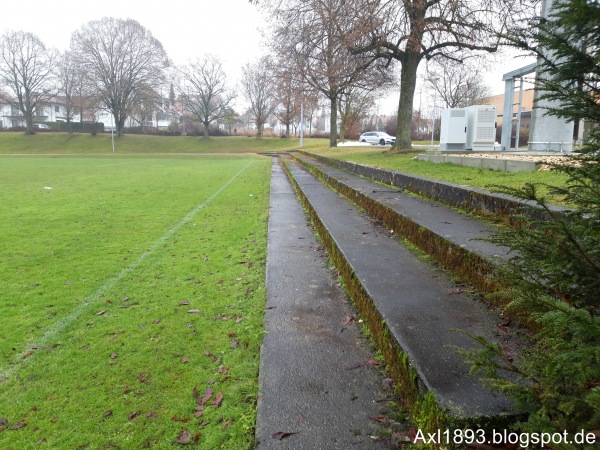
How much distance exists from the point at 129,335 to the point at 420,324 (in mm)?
2127

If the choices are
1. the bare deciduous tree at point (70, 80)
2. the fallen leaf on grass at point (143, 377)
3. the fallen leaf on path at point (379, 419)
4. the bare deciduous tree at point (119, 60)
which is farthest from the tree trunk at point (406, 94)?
the bare deciduous tree at point (70, 80)

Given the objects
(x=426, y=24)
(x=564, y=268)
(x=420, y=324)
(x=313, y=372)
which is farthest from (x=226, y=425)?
(x=426, y=24)

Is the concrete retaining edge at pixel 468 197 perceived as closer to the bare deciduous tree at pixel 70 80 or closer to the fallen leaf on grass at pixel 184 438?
the fallen leaf on grass at pixel 184 438

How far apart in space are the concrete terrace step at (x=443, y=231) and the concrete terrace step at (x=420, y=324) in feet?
0.56

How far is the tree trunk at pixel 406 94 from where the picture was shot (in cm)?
1628

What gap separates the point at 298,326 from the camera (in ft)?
9.14

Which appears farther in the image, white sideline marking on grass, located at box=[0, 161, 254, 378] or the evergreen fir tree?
white sideline marking on grass, located at box=[0, 161, 254, 378]

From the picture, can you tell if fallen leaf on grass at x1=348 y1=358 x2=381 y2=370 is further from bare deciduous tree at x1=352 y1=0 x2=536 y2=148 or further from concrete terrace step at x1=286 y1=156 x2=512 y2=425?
bare deciduous tree at x1=352 y1=0 x2=536 y2=148

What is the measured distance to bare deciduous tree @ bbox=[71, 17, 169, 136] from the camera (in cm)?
5016

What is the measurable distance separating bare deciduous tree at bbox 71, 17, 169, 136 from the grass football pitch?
52417 mm

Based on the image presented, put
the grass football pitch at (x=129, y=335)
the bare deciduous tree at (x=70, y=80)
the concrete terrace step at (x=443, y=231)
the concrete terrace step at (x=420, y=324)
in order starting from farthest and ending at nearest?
the bare deciduous tree at (x=70, y=80) → the concrete terrace step at (x=443, y=231) → the grass football pitch at (x=129, y=335) → the concrete terrace step at (x=420, y=324)

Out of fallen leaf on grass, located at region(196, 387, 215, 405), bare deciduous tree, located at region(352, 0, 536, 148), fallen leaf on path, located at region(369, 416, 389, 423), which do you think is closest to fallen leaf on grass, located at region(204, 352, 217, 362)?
fallen leaf on grass, located at region(196, 387, 215, 405)

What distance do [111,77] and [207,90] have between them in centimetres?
1466

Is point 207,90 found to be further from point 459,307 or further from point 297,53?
point 459,307
